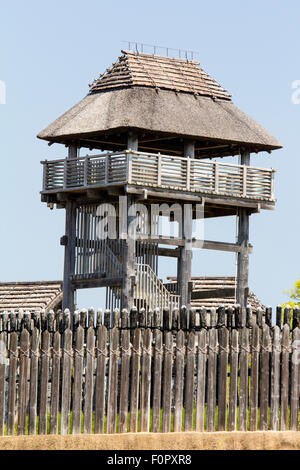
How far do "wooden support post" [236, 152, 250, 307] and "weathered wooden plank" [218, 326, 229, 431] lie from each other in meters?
17.8

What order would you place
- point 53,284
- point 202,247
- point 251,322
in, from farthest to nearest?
point 53,284
point 202,247
point 251,322

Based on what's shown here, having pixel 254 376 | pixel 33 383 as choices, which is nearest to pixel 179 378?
pixel 254 376

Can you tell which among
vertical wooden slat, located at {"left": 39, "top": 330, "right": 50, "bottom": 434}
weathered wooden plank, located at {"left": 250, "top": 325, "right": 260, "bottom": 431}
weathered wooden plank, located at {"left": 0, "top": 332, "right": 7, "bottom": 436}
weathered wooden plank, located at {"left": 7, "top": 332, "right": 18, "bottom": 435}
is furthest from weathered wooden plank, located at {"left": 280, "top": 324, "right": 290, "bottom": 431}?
weathered wooden plank, located at {"left": 0, "top": 332, "right": 7, "bottom": 436}

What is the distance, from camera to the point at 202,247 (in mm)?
37219

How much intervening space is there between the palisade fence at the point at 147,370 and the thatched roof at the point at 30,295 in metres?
18.0

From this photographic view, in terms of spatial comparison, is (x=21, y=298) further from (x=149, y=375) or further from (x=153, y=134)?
(x=149, y=375)

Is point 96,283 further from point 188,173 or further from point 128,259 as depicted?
point 188,173

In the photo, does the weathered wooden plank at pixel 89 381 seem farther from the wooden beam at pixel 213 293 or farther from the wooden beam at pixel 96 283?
the wooden beam at pixel 213 293

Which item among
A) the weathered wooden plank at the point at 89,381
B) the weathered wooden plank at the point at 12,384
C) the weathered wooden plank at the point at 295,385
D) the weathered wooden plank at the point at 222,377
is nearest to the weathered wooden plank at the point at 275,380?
the weathered wooden plank at the point at 295,385

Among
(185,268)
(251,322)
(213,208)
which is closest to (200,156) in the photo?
(213,208)

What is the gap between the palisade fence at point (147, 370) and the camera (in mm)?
19297

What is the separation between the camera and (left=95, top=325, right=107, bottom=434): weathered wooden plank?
63.2 ft
